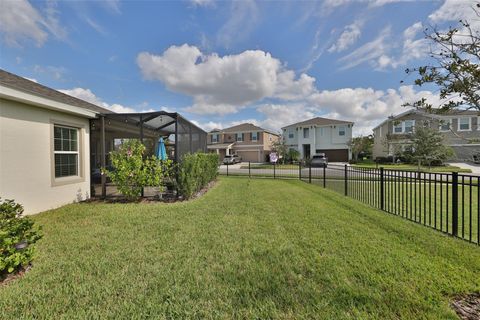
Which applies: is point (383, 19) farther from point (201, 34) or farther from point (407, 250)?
point (201, 34)

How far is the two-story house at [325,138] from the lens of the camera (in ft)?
115

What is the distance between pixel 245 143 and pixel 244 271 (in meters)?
37.7

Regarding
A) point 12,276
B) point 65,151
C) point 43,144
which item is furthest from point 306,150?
point 12,276

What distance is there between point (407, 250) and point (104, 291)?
4570 mm

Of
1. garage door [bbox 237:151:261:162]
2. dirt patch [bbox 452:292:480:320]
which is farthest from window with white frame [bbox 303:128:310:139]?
dirt patch [bbox 452:292:480:320]

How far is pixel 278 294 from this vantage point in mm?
2465

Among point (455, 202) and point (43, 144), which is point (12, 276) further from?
point (455, 202)

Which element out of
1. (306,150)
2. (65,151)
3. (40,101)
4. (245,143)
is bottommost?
(65,151)

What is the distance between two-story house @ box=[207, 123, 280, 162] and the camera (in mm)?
39000

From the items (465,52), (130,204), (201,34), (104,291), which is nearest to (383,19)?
(465,52)

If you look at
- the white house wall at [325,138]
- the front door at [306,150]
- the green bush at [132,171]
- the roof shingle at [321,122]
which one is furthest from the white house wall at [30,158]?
the roof shingle at [321,122]

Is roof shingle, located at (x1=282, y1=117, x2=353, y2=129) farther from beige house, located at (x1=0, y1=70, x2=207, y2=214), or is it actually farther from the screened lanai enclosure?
beige house, located at (x1=0, y1=70, x2=207, y2=214)

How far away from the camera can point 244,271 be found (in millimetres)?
2969

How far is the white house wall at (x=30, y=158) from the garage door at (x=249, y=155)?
3354 centimetres
